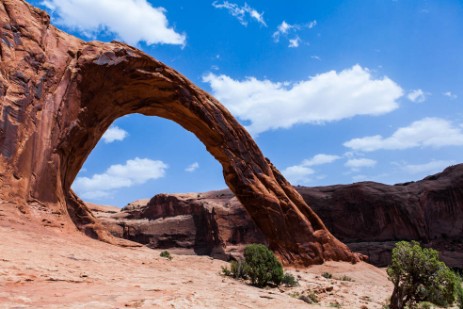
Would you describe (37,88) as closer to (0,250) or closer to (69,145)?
(69,145)

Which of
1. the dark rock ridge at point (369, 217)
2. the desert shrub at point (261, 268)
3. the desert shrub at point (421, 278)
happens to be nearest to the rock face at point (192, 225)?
the dark rock ridge at point (369, 217)

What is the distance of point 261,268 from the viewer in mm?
11758

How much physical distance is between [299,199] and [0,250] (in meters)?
17.4

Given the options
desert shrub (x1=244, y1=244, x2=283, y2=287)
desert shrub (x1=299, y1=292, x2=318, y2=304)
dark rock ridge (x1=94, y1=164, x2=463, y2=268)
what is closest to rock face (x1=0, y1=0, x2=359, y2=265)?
desert shrub (x1=244, y1=244, x2=283, y2=287)

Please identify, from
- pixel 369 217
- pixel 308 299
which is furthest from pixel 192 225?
pixel 308 299

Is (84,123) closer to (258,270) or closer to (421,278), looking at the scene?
(258,270)

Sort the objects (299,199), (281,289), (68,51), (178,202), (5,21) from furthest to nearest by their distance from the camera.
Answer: (178,202) → (299,199) → (68,51) → (5,21) → (281,289)

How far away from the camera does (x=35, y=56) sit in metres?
13.0

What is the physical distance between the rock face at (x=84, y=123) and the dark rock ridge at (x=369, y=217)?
18751mm

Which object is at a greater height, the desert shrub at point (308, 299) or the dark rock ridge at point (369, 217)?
the dark rock ridge at point (369, 217)

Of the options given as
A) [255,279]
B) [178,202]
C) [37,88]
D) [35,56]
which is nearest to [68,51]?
[35,56]

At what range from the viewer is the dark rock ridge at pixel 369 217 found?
39031 mm

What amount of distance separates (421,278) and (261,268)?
4.73 metres

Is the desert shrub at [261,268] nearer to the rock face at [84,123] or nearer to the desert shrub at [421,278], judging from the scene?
the desert shrub at [421,278]
